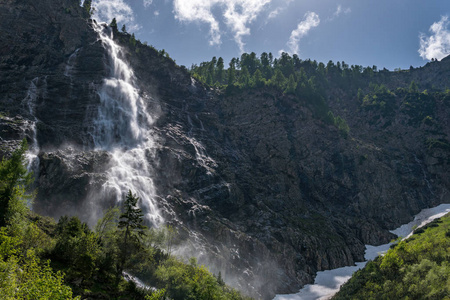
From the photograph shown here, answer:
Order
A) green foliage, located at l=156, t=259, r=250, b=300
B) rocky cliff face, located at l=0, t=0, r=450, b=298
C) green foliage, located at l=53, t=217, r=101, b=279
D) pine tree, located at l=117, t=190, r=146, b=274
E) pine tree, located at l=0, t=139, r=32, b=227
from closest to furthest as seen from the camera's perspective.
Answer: green foliage, located at l=53, t=217, r=101, b=279, pine tree, located at l=0, t=139, r=32, b=227, pine tree, located at l=117, t=190, r=146, b=274, green foliage, located at l=156, t=259, r=250, b=300, rocky cliff face, located at l=0, t=0, r=450, b=298

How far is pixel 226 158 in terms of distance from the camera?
97125 millimetres

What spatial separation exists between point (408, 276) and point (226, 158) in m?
60.5

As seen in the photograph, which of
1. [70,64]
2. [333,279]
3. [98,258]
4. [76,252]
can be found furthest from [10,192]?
[70,64]

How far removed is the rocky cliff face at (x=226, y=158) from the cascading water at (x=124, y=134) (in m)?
1.88

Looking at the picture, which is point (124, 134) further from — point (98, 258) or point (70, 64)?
point (98, 258)

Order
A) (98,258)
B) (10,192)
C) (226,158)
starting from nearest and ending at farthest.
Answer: (10,192) → (98,258) → (226,158)

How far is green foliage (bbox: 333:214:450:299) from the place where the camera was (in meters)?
41.1

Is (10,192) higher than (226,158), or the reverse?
(226,158)

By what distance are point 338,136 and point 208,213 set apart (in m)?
70.4

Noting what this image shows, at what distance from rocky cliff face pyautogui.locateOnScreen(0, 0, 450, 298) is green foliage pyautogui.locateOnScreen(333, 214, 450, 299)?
→ 1814 cm

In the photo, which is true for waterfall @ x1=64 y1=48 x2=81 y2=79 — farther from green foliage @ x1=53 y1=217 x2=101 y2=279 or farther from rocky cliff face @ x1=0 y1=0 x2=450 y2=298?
green foliage @ x1=53 y1=217 x2=101 y2=279

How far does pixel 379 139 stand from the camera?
13288cm

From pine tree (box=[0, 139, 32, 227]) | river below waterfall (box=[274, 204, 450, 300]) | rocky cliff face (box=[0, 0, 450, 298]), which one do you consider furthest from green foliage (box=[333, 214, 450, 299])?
pine tree (box=[0, 139, 32, 227])

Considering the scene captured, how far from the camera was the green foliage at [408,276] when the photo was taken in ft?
135
